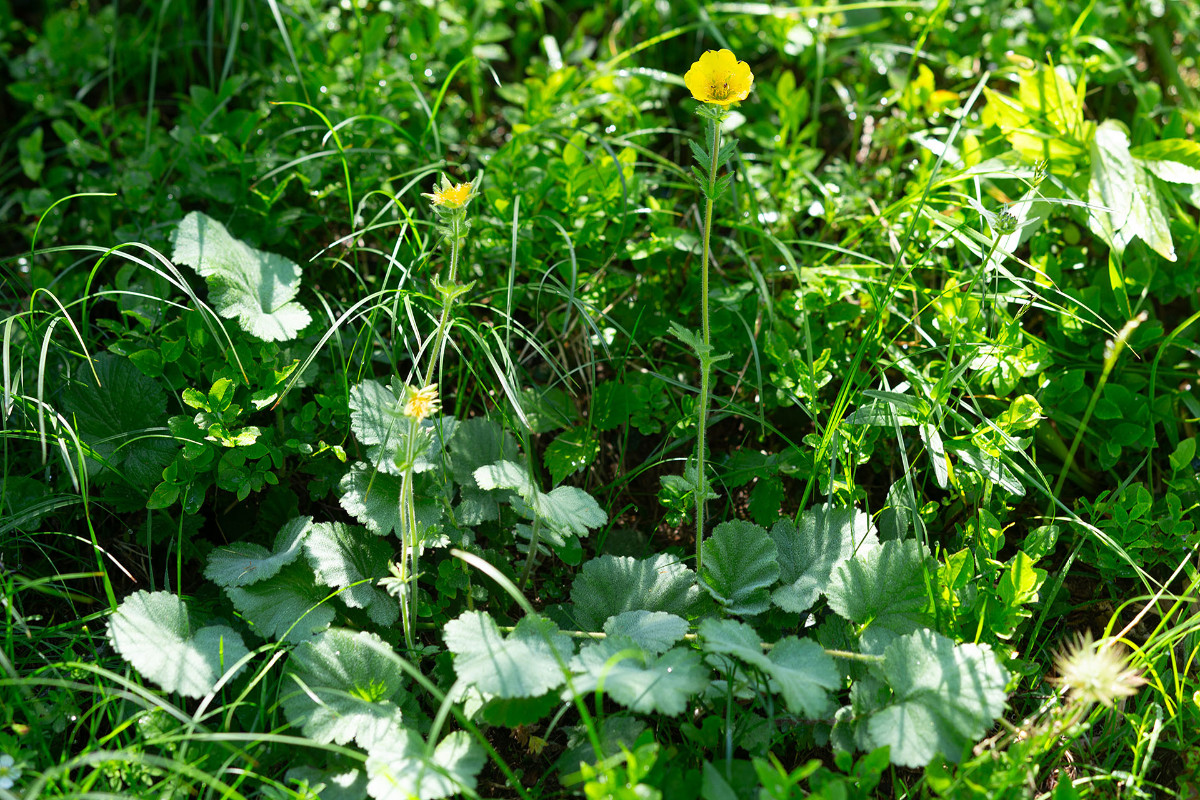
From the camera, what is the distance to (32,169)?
2.32 meters

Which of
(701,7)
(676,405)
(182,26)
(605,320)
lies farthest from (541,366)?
(182,26)

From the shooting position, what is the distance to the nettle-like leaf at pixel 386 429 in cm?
162

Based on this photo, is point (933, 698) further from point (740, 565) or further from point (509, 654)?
point (509, 654)

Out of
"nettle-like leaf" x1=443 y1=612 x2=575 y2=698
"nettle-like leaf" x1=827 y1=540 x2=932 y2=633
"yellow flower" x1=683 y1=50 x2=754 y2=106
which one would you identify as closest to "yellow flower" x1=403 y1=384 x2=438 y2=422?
"nettle-like leaf" x1=443 y1=612 x2=575 y2=698

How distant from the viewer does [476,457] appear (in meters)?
1.78

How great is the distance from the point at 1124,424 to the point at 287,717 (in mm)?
Answer: 1653

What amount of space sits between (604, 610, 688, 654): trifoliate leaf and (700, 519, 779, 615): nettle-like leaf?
10 cm

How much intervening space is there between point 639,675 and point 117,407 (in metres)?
1.15

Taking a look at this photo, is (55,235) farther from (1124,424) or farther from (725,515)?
(1124,424)

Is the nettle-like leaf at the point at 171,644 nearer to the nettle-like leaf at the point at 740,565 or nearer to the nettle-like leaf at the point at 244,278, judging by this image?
the nettle-like leaf at the point at 244,278

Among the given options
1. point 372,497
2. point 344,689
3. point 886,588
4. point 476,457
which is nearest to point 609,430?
point 476,457

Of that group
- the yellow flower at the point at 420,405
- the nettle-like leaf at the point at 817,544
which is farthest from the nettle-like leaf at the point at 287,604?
the nettle-like leaf at the point at 817,544

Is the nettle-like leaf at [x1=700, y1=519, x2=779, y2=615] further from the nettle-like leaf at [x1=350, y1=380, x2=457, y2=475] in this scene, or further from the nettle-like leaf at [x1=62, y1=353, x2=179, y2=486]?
the nettle-like leaf at [x1=62, y1=353, x2=179, y2=486]

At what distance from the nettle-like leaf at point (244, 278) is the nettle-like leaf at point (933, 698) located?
122cm
